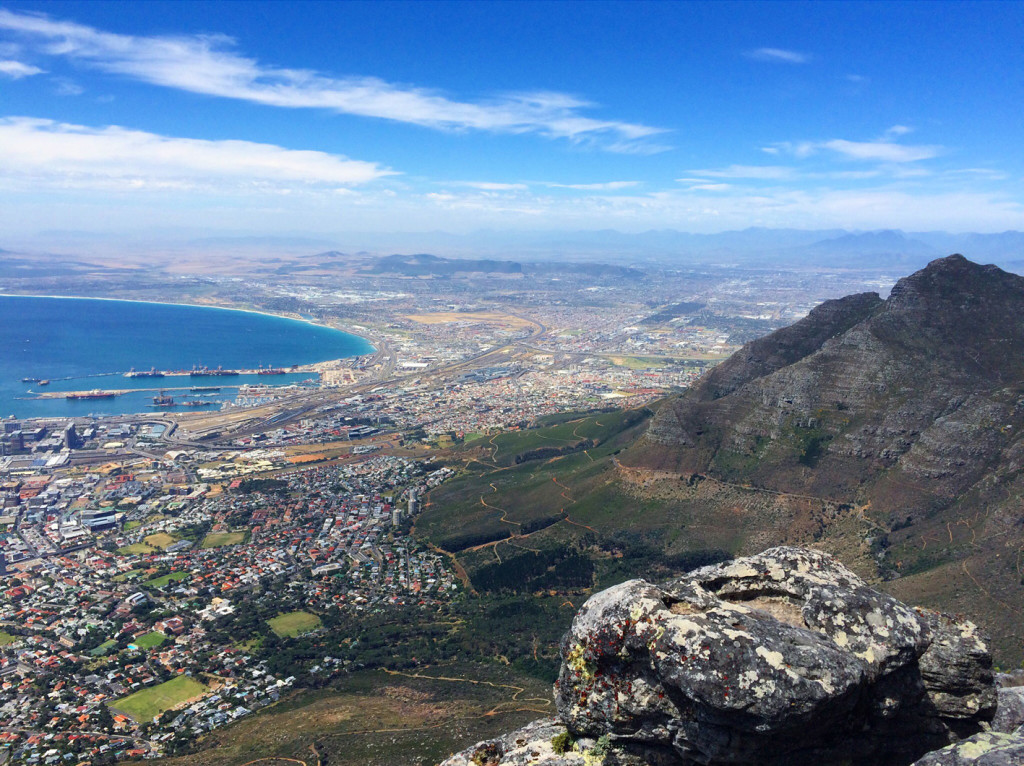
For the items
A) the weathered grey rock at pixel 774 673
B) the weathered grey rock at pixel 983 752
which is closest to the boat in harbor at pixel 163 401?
the weathered grey rock at pixel 774 673

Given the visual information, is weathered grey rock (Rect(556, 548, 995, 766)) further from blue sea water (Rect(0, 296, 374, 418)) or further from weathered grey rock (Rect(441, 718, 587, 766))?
blue sea water (Rect(0, 296, 374, 418))

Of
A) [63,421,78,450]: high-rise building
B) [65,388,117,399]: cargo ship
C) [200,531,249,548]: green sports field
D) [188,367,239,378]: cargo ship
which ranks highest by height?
[188,367,239,378]: cargo ship

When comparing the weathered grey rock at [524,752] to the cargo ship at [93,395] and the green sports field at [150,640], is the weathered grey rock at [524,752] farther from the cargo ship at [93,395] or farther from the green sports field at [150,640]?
the cargo ship at [93,395]

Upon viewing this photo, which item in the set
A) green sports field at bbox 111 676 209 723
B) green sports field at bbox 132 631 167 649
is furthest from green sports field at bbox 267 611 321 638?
green sports field at bbox 132 631 167 649

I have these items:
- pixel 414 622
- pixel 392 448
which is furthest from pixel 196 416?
pixel 414 622

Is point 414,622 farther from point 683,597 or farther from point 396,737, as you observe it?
point 683,597
